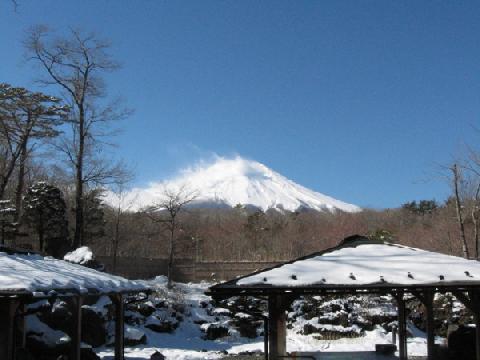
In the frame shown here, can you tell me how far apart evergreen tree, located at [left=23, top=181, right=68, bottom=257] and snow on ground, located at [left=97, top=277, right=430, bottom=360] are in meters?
5.18

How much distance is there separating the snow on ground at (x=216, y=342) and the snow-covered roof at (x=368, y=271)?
25.6ft

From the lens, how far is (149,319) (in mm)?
21141

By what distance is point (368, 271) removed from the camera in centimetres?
847

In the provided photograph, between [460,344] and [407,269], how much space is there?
16.7 ft

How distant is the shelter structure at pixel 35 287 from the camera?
830 centimetres

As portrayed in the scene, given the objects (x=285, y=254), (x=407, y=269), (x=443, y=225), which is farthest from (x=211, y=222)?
(x=407, y=269)

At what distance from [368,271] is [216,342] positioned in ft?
42.6

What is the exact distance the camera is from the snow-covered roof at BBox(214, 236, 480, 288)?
26.5 ft

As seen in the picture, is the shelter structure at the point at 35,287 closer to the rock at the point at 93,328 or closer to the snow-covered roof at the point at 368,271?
the snow-covered roof at the point at 368,271

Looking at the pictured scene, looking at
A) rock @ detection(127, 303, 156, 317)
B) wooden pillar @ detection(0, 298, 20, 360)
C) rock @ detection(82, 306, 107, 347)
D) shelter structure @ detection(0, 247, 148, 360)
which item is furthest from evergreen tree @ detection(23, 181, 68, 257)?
wooden pillar @ detection(0, 298, 20, 360)

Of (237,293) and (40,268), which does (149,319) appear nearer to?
(40,268)

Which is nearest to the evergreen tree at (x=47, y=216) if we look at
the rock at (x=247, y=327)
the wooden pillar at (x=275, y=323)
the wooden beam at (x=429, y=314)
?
the rock at (x=247, y=327)

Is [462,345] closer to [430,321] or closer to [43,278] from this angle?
[430,321]

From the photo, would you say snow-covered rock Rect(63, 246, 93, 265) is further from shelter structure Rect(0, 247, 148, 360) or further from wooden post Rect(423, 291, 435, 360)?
wooden post Rect(423, 291, 435, 360)
